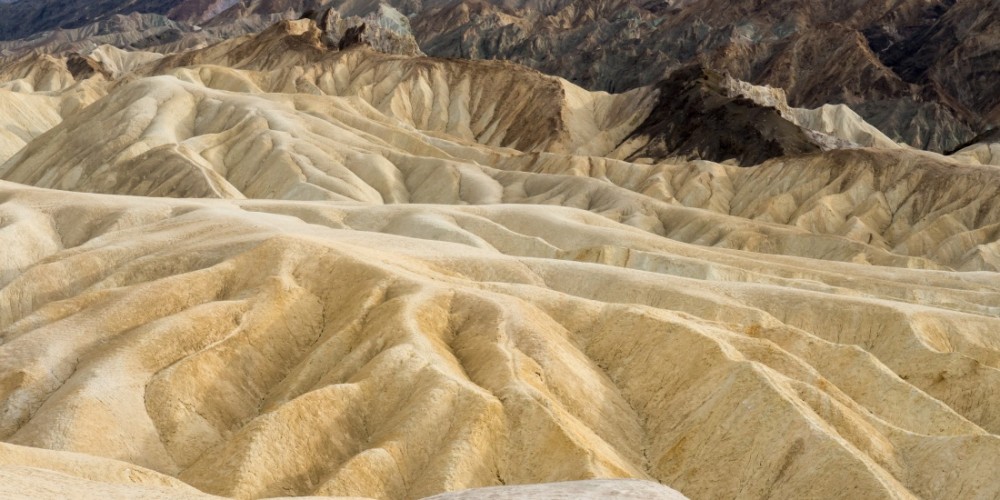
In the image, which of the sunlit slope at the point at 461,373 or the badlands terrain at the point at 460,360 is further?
the sunlit slope at the point at 461,373

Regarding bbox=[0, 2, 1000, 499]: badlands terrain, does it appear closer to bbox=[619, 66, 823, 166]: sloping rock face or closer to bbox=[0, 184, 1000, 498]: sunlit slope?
bbox=[0, 184, 1000, 498]: sunlit slope

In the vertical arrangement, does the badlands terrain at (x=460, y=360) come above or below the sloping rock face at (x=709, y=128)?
above

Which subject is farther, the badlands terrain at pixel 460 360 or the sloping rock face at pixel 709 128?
the sloping rock face at pixel 709 128

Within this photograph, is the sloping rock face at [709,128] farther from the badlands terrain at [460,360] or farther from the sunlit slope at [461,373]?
the sunlit slope at [461,373]

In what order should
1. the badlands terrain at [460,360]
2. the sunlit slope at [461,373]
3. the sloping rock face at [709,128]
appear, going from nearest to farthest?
1. the badlands terrain at [460,360]
2. the sunlit slope at [461,373]
3. the sloping rock face at [709,128]

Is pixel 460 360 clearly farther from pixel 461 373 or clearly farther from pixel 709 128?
pixel 709 128

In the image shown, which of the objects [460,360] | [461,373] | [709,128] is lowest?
[709,128]

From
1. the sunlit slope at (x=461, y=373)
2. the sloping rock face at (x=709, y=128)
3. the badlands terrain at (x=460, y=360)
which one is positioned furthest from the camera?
the sloping rock face at (x=709, y=128)

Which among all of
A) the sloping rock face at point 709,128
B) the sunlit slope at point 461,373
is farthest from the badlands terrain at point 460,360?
the sloping rock face at point 709,128

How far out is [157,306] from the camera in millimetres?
43500

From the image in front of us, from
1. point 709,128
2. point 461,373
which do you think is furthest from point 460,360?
point 709,128

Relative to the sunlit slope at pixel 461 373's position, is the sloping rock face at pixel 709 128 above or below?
below

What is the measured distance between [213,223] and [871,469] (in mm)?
39186

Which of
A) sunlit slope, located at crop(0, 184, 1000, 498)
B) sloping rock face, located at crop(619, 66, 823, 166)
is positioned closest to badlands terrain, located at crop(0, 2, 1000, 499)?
sunlit slope, located at crop(0, 184, 1000, 498)
